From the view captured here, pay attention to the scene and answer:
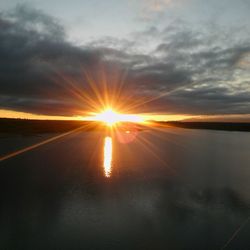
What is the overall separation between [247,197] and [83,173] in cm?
1140

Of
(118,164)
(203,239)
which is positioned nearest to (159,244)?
(203,239)

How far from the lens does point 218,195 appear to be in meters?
16.2

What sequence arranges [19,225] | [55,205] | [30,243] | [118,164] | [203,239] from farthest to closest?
[118,164]
[55,205]
[19,225]
[203,239]
[30,243]

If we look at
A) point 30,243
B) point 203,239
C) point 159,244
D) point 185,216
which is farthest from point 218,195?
point 30,243

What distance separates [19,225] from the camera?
11.5 metres

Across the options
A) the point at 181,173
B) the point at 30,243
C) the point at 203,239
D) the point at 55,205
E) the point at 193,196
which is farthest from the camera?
the point at 181,173

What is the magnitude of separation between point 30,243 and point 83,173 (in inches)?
448

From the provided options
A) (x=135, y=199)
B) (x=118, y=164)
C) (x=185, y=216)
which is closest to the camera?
(x=185, y=216)

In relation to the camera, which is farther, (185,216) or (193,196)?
(193,196)

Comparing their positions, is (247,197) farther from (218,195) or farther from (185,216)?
(185,216)

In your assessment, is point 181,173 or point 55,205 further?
point 181,173

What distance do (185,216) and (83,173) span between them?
10.4 metres

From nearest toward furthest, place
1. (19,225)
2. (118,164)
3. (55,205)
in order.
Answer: (19,225)
(55,205)
(118,164)

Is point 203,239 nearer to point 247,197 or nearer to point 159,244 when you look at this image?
point 159,244
